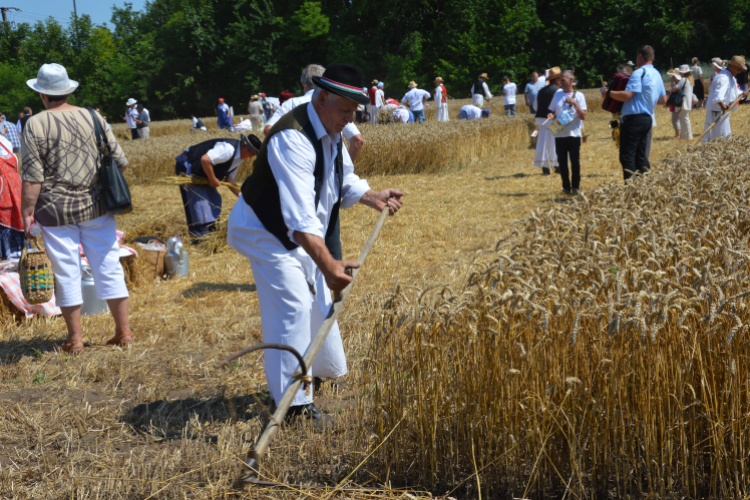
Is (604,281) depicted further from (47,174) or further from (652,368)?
(47,174)

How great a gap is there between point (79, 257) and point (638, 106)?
21.9 feet

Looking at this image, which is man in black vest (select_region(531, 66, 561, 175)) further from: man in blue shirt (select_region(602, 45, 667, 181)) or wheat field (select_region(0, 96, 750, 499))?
wheat field (select_region(0, 96, 750, 499))

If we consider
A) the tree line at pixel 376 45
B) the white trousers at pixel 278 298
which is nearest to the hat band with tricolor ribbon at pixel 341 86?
the white trousers at pixel 278 298

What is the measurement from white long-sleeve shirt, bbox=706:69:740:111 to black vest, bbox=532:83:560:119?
2.40 meters

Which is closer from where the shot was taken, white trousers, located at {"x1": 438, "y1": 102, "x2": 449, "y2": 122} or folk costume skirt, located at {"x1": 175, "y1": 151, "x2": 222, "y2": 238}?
folk costume skirt, located at {"x1": 175, "y1": 151, "x2": 222, "y2": 238}

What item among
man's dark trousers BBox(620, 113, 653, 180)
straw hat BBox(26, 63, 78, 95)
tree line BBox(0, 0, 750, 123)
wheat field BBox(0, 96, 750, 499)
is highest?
tree line BBox(0, 0, 750, 123)

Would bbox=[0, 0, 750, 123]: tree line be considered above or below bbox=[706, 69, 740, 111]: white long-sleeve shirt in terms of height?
above

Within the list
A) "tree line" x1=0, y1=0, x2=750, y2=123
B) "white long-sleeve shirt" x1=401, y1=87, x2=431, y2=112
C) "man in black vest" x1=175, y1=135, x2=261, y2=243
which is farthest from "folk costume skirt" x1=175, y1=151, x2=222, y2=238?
"tree line" x1=0, y1=0, x2=750, y2=123

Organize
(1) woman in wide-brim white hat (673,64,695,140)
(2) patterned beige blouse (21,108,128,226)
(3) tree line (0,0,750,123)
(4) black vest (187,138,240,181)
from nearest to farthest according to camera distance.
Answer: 1. (2) patterned beige blouse (21,108,128,226)
2. (4) black vest (187,138,240,181)
3. (1) woman in wide-brim white hat (673,64,695,140)
4. (3) tree line (0,0,750,123)

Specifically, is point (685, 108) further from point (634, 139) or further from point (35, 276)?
point (35, 276)

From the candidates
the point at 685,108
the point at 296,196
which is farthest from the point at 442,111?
the point at 296,196

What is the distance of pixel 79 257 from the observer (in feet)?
15.3

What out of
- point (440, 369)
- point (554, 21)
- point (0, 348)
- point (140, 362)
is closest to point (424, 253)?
point (140, 362)

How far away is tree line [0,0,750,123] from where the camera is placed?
41.4 meters
